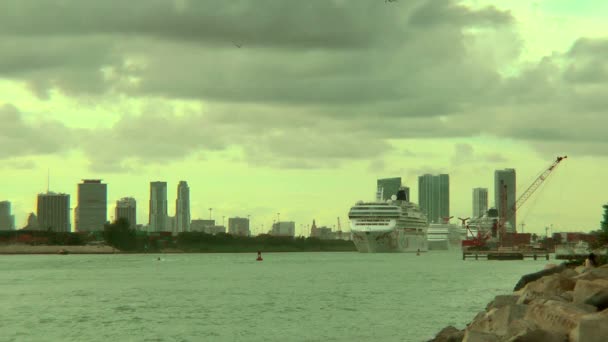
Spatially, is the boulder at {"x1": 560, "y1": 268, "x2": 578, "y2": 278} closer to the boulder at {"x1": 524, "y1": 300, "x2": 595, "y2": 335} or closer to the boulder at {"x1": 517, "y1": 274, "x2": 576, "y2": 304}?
the boulder at {"x1": 517, "y1": 274, "x2": 576, "y2": 304}

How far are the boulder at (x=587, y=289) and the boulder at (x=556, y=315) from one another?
9.88ft

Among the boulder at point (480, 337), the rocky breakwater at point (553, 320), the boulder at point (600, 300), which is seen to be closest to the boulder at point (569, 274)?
the rocky breakwater at point (553, 320)

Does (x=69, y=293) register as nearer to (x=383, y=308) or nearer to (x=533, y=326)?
(x=383, y=308)

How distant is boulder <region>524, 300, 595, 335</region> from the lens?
2353 centimetres

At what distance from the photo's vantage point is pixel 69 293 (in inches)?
3472

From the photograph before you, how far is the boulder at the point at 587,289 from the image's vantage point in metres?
28.2

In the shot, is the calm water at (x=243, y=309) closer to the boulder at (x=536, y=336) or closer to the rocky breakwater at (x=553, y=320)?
the rocky breakwater at (x=553, y=320)

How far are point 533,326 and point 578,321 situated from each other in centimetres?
104

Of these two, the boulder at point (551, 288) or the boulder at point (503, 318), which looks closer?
the boulder at point (503, 318)

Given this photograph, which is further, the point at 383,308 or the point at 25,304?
the point at 25,304

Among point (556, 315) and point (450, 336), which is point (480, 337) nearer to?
point (556, 315)

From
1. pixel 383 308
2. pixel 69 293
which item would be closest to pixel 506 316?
pixel 383 308

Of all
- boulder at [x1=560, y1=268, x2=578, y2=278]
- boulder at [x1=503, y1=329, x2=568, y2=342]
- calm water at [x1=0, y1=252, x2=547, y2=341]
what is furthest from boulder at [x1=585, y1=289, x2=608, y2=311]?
calm water at [x1=0, y1=252, x2=547, y2=341]

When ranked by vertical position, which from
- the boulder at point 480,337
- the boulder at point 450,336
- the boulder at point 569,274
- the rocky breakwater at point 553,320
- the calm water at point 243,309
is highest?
the boulder at point 569,274
